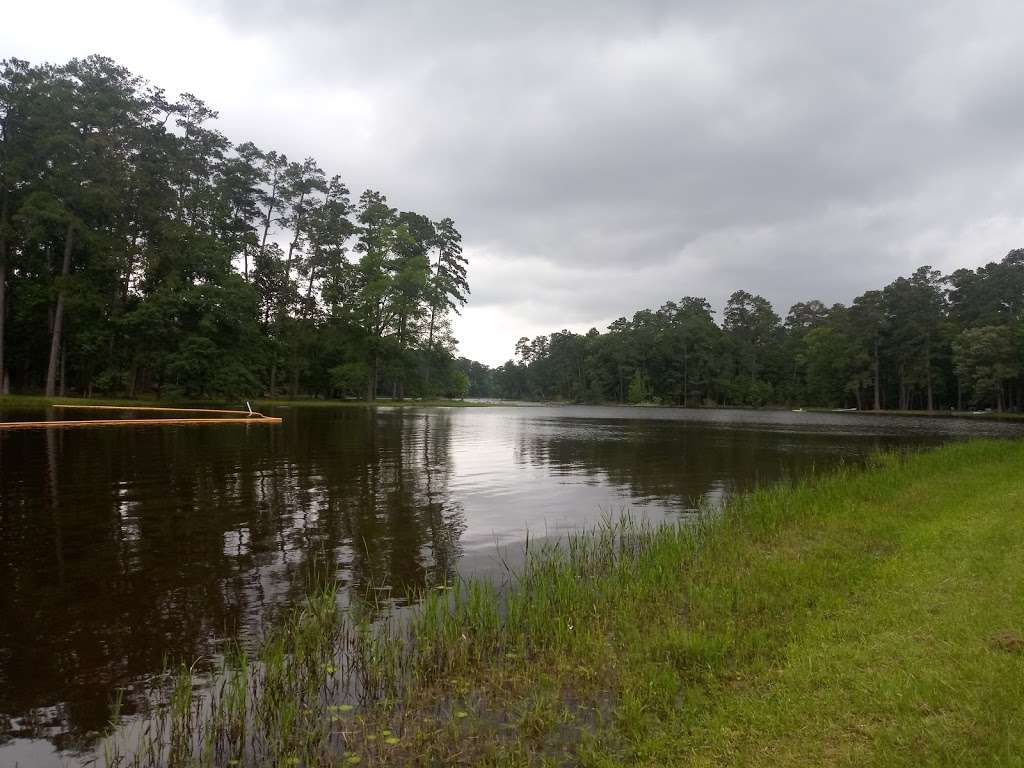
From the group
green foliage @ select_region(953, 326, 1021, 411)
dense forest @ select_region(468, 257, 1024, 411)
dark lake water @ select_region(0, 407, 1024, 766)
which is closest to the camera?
dark lake water @ select_region(0, 407, 1024, 766)

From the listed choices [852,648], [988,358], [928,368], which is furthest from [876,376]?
[852,648]

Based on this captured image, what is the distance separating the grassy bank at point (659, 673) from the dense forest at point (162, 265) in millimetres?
51450

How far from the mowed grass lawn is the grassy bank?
0.02 meters

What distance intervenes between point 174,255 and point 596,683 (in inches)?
2344

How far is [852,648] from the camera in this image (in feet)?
19.1

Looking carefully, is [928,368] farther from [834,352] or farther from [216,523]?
[216,523]

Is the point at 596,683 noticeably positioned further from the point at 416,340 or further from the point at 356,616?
the point at 416,340

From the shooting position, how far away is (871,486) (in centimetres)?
1578

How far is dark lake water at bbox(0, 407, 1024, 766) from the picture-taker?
21.3 ft

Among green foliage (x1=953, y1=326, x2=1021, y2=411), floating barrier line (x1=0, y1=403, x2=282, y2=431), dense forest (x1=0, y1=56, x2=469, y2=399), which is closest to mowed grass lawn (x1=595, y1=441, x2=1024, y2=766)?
floating barrier line (x1=0, y1=403, x2=282, y2=431)

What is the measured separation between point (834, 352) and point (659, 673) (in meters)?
124

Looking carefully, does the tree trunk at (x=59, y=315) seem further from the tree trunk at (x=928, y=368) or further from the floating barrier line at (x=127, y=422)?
the tree trunk at (x=928, y=368)

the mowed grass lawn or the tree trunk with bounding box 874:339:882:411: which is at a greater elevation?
the tree trunk with bounding box 874:339:882:411

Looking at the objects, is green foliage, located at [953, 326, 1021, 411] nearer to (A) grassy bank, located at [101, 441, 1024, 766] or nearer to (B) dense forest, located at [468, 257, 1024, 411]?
(B) dense forest, located at [468, 257, 1024, 411]
